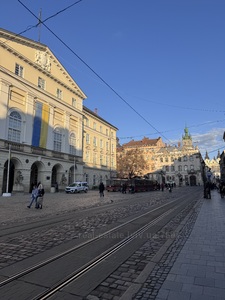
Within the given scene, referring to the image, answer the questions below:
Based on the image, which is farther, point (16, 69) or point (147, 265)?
point (16, 69)

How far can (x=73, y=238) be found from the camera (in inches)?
309

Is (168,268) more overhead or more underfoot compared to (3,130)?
more underfoot

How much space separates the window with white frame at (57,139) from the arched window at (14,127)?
7.97 meters

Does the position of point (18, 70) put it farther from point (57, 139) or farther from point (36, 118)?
point (57, 139)

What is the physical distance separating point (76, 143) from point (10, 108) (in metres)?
17.2

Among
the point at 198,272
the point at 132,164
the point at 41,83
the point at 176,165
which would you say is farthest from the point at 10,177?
the point at 176,165

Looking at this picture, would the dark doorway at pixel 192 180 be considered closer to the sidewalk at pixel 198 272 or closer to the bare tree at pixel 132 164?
the bare tree at pixel 132 164

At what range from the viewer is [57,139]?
43.3 meters

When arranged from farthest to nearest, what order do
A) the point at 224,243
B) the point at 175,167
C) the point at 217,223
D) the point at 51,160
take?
the point at 175,167
the point at 51,160
the point at 217,223
the point at 224,243

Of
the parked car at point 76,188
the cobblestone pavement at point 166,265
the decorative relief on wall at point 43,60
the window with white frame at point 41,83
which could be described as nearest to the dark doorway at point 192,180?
the parked car at point 76,188

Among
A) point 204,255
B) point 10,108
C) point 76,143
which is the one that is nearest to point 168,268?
point 204,255

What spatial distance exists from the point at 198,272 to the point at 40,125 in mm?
37036

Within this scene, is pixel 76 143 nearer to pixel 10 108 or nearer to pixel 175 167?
pixel 10 108

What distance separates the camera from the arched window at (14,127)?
3392 cm
